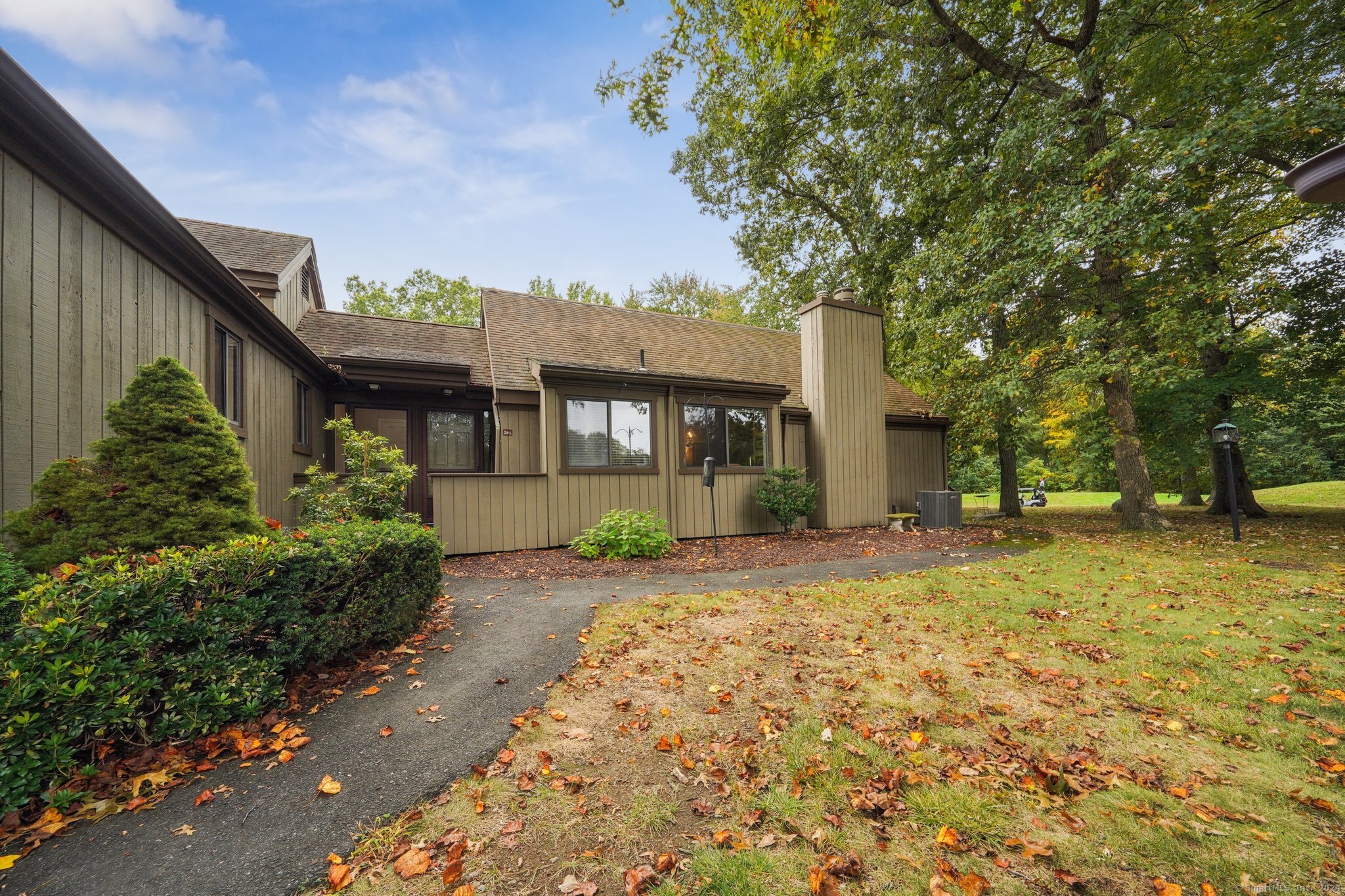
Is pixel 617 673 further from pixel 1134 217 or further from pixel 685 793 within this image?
pixel 1134 217

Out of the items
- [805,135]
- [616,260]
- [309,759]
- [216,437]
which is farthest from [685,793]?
[616,260]

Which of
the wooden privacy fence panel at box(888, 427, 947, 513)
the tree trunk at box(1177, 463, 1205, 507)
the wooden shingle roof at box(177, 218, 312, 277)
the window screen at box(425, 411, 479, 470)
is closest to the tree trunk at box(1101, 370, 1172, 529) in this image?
the wooden privacy fence panel at box(888, 427, 947, 513)

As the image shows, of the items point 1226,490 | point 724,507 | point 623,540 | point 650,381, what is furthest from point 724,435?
point 1226,490

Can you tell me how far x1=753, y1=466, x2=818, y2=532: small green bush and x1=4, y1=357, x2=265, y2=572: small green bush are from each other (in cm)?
821

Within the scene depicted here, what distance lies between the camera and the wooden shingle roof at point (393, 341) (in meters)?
10.0

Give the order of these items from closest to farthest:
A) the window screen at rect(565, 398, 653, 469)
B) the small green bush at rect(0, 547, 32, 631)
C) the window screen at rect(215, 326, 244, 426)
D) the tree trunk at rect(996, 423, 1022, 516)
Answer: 1. the small green bush at rect(0, 547, 32, 631)
2. the window screen at rect(215, 326, 244, 426)
3. the window screen at rect(565, 398, 653, 469)
4. the tree trunk at rect(996, 423, 1022, 516)

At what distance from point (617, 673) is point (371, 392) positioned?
921cm

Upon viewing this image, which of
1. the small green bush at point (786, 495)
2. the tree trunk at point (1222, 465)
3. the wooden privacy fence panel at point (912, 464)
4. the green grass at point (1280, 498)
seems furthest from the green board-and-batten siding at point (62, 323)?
the green grass at point (1280, 498)

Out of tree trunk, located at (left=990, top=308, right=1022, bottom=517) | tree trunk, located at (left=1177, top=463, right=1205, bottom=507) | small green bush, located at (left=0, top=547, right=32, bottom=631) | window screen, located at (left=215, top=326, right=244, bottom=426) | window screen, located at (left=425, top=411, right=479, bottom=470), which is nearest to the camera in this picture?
small green bush, located at (left=0, top=547, right=32, bottom=631)

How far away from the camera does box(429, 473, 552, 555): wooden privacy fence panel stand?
311 inches

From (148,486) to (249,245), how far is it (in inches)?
383

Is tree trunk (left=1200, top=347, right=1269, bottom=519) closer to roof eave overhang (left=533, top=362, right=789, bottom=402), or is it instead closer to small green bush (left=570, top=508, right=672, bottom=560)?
roof eave overhang (left=533, top=362, right=789, bottom=402)

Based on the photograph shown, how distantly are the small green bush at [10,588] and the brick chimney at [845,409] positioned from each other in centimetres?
1083

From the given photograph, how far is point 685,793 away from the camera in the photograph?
2252 millimetres
